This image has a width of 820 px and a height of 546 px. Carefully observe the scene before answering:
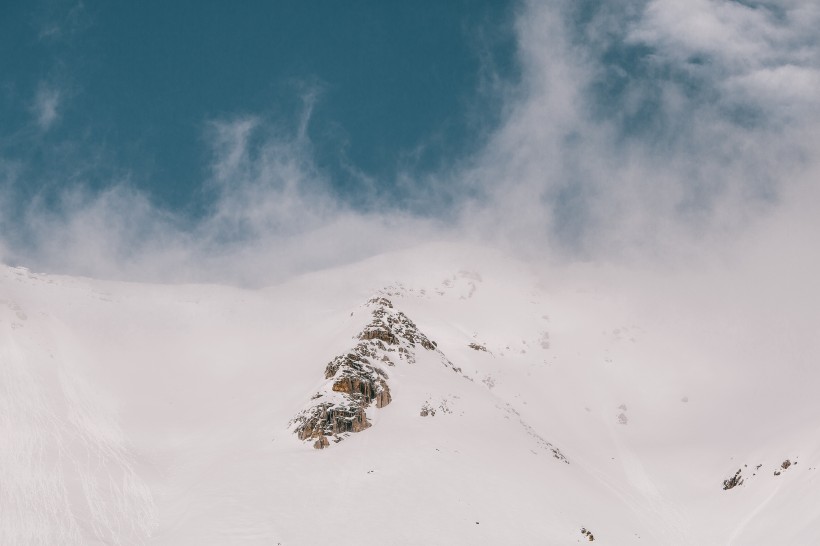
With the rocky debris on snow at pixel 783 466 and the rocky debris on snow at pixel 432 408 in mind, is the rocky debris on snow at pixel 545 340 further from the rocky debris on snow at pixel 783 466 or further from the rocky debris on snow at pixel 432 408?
the rocky debris on snow at pixel 432 408

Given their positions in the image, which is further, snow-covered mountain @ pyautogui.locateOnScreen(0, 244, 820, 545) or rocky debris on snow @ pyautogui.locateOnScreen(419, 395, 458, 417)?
rocky debris on snow @ pyautogui.locateOnScreen(419, 395, 458, 417)

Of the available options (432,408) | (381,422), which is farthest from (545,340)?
(381,422)

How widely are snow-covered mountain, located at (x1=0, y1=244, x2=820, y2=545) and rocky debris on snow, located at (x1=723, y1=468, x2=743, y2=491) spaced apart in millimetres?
197

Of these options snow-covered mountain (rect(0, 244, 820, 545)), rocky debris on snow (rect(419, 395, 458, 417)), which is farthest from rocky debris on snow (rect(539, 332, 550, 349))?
rocky debris on snow (rect(419, 395, 458, 417))

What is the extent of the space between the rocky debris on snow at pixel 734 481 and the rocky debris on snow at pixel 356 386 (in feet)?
113

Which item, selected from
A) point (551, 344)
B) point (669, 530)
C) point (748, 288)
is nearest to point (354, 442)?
point (669, 530)

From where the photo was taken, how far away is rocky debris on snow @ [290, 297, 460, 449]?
5312 cm

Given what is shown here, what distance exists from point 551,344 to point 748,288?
221 ft

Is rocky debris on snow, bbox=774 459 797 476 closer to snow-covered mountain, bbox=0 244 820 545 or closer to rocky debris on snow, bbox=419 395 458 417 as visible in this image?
snow-covered mountain, bbox=0 244 820 545

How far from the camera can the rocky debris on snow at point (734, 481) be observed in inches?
2495

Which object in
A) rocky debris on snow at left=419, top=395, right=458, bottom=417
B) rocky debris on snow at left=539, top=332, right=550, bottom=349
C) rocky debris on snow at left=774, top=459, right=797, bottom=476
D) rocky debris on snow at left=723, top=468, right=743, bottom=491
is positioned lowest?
rocky debris on snow at left=774, top=459, right=797, bottom=476

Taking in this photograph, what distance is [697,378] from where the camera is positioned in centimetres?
10869

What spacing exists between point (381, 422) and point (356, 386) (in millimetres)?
4284

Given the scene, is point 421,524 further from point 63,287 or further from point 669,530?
point 63,287
